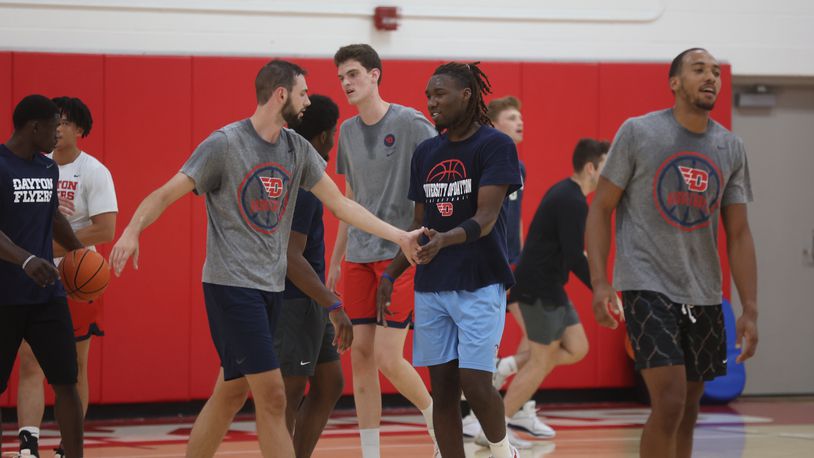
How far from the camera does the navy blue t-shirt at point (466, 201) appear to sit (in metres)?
4.86

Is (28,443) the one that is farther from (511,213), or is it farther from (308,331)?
(511,213)

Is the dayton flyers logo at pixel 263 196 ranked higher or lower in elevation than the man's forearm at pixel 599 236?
higher

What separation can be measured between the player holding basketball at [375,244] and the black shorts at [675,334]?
1419 mm

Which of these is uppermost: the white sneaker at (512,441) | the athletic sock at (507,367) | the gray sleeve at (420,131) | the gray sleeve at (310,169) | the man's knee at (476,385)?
the gray sleeve at (420,131)

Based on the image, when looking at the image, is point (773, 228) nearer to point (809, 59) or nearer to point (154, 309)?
point (809, 59)

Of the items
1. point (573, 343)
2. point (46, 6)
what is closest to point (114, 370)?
point (46, 6)

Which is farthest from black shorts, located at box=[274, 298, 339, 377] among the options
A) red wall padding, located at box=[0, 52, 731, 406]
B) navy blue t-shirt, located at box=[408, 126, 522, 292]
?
red wall padding, located at box=[0, 52, 731, 406]

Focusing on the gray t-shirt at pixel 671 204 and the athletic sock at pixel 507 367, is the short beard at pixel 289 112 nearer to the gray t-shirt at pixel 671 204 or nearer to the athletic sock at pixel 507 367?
the gray t-shirt at pixel 671 204

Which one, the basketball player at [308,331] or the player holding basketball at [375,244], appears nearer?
the basketball player at [308,331]

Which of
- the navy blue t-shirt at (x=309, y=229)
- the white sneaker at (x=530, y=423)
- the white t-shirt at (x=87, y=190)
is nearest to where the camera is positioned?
the navy blue t-shirt at (x=309, y=229)

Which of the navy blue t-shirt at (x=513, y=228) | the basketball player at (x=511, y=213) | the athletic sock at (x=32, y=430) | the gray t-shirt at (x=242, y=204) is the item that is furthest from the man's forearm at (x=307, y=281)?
the navy blue t-shirt at (x=513, y=228)

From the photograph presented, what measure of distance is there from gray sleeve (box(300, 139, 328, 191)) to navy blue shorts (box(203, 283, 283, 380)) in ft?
1.95

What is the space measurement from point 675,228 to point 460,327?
1040 mm

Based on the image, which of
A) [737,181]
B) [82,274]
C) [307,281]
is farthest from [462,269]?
[82,274]
